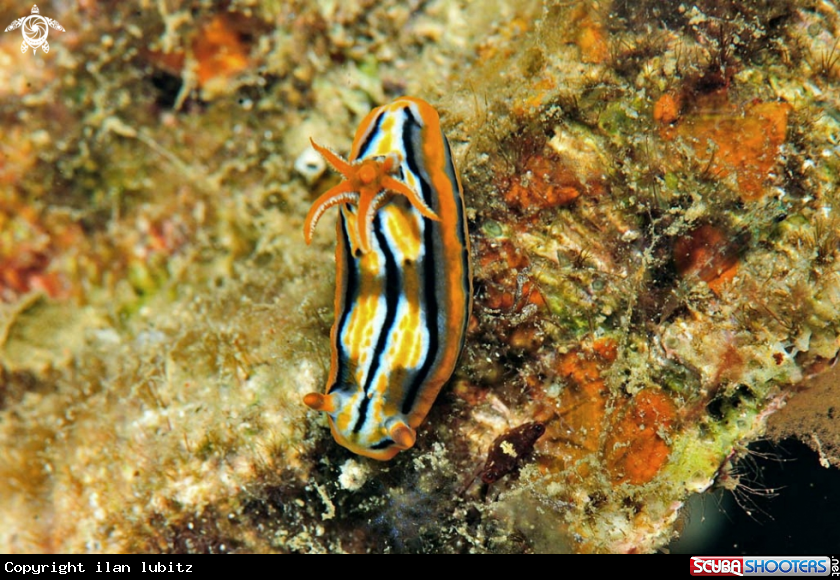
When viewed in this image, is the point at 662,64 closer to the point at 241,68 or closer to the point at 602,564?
the point at 241,68

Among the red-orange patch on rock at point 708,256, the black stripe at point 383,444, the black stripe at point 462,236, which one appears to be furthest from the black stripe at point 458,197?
the red-orange patch on rock at point 708,256

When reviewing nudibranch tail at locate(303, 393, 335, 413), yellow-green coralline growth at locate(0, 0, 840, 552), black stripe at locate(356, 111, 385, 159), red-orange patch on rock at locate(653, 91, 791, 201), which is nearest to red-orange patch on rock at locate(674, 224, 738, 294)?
yellow-green coralline growth at locate(0, 0, 840, 552)

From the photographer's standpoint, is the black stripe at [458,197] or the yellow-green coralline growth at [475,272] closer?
the black stripe at [458,197]

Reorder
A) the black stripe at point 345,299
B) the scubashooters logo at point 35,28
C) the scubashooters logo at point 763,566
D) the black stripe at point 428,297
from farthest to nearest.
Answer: the scubashooters logo at point 763,566 → the scubashooters logo at point 35,28 → the black stripe at point 345,299 → the black stripe at point 428,297

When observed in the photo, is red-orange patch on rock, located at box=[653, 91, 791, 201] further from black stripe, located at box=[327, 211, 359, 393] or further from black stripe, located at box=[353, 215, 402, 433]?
black stripe, located at box=[327, 211, 359, 393]

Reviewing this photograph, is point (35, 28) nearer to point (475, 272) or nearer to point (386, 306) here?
point (386, 306)

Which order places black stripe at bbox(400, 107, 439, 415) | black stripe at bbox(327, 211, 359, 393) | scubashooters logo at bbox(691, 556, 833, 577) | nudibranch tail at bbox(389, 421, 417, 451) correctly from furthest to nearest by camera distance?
scubashooters logo at bbox(691, 556, 833, 577) < black stripe at bbox(327, 211, 359, 393) < black stripe at bbox(400, 107, 439, 415) < nudibranch tail at bbox(389, 421, 417, 451)

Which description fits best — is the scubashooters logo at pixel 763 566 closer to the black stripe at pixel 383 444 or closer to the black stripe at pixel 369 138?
the black stripe at pixel 383 444

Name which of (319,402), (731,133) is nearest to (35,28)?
(319,402)
